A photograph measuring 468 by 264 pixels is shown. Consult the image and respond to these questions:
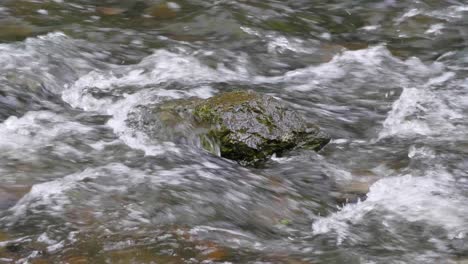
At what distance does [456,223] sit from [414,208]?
1.05 feet

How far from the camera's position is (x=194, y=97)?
21.6 ft

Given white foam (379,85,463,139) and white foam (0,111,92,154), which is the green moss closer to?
white foam (0,111,92,154)

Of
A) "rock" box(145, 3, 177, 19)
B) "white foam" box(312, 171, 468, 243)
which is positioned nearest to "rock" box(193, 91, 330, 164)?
"white foam" box(312, 171, 468, 243)

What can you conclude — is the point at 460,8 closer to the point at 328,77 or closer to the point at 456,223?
the point at 328,77

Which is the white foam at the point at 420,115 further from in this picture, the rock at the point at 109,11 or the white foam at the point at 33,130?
the rock at the point at 109,11

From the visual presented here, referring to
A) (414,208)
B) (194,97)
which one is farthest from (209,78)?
(414,208)

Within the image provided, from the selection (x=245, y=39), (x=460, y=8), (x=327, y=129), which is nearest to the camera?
(x=327, y=129)

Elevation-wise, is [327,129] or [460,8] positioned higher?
[460,8]

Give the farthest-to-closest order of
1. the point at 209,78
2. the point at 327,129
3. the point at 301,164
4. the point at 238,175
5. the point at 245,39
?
the point at 245,39 < the point at 209,78 < the point at 327,129 < the point at 301,164 < the point at 238,175

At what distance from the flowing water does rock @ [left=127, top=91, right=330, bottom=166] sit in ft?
0.31

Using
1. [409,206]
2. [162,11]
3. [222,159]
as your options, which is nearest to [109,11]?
[162,11]

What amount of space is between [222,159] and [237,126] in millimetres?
289

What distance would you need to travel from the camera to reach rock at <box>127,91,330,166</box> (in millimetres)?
5700

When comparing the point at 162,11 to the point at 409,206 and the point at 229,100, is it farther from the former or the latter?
the point at 409,206
